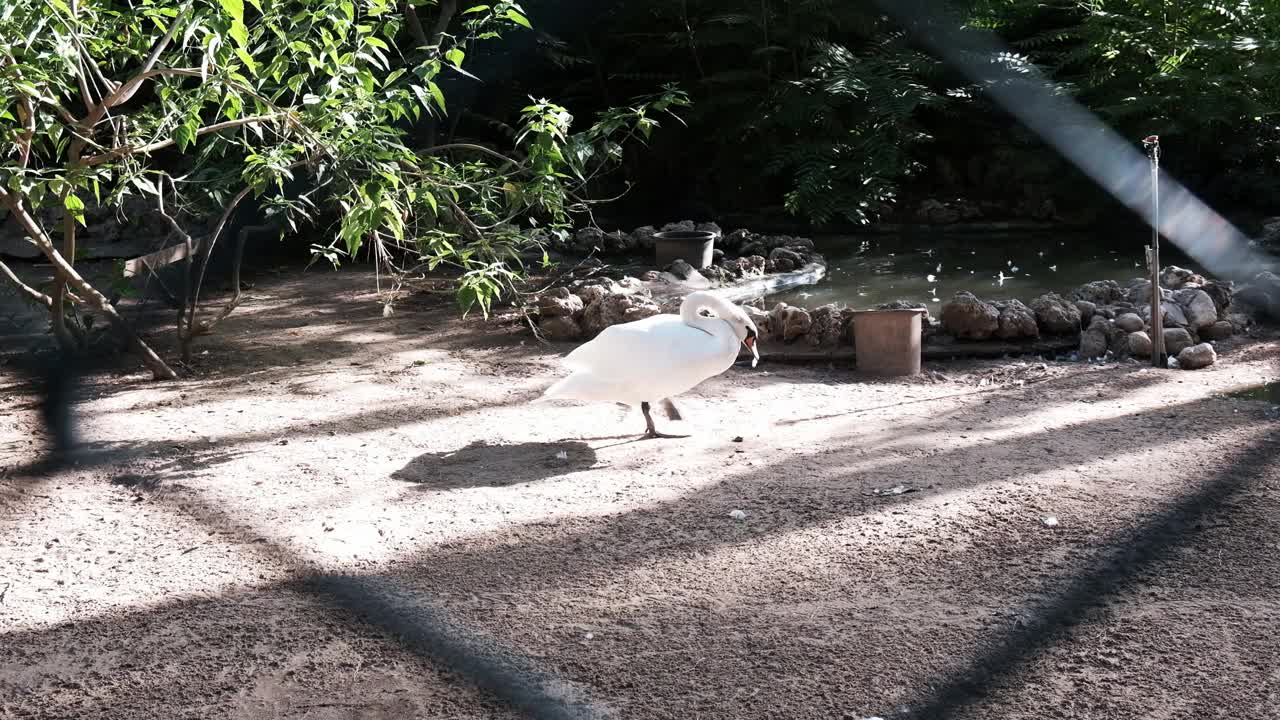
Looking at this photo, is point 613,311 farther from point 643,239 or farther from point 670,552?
point 643,239

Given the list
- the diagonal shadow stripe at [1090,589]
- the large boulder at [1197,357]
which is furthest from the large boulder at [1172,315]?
the diagonal shadow stripe at [1090,589]

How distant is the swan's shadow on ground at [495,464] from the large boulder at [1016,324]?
2.56 metres

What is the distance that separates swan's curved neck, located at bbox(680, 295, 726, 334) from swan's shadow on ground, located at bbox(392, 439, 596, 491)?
603 millimetres

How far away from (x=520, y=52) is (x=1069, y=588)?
10.5 m

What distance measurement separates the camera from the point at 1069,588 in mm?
2748

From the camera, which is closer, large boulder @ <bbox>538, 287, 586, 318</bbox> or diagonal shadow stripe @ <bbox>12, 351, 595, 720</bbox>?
diagonal shadow stripe @ <bbox>12, 351, 595, 720</bbox>

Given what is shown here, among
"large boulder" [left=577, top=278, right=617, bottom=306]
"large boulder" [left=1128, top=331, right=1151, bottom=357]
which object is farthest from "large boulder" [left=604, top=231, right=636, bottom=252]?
"large boulder" [left=1128, top=331, right=1151, bottom=357]

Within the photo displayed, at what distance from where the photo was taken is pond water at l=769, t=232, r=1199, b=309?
25.6ft

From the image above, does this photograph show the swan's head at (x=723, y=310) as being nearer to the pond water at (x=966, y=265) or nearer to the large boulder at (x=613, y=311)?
the large boulder at (x=613, y=311)

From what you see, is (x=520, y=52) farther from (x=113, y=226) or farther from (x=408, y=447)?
(x=408, y=447)

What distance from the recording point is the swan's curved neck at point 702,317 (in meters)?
4.21

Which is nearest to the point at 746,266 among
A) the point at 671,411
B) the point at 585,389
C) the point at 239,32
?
the point at 671,411

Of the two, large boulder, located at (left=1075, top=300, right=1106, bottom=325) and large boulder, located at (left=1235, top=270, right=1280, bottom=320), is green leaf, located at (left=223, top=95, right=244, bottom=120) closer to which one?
large boulder, located at (left=1075, top=300, right=1106, bottom=325)

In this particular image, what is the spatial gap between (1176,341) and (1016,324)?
72cm
